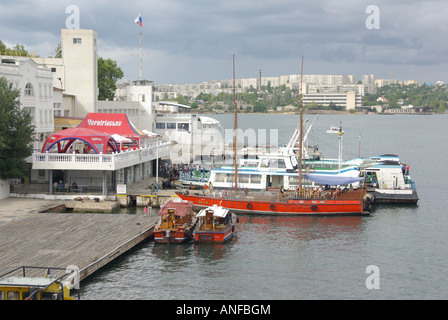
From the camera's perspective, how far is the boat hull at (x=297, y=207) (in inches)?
1748

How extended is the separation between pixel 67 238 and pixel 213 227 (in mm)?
8703

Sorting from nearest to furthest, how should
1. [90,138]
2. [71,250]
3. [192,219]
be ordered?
[71,250] → [192,219] → [90,138]

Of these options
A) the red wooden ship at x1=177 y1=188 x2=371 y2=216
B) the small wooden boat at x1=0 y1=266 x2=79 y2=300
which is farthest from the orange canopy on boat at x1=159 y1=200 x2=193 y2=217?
the small wooden boat at x1=0 y1=266 x2=79 y2=300

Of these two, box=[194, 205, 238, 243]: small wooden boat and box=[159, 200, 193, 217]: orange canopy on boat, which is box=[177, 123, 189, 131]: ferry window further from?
box=[194, 205, 238, 243]: small wooden boat

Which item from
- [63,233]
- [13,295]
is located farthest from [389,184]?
[13,295]

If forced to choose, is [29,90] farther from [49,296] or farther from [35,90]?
[49,296]

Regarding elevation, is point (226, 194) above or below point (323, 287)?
above

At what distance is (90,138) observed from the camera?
148 feet

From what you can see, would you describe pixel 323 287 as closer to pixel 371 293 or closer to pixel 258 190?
pixel 371 293

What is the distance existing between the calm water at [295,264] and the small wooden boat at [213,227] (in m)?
0.60

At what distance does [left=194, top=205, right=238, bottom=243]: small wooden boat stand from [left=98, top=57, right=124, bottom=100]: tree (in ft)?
194

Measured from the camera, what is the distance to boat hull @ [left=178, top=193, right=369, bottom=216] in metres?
44.4
